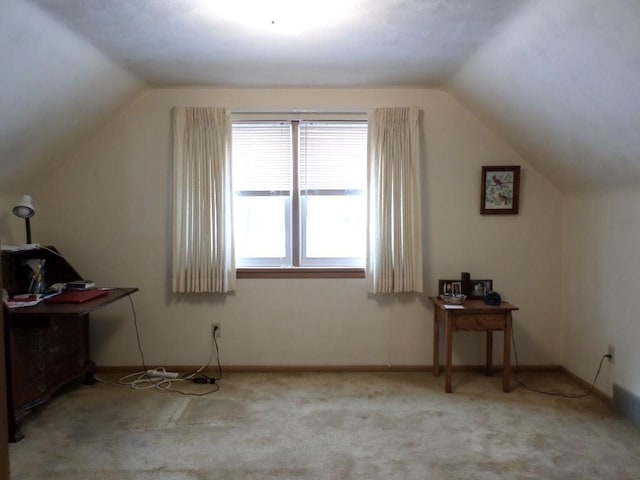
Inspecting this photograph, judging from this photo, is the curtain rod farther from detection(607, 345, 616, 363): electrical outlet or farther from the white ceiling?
detection(607, 345, 616, 363): electrical outlet

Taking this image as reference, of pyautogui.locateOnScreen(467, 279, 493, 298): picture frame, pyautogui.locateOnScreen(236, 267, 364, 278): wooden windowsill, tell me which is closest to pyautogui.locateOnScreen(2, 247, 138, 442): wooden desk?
pyautogui.locateOnScreen(236, 267, 364, 278): wooden windowsill

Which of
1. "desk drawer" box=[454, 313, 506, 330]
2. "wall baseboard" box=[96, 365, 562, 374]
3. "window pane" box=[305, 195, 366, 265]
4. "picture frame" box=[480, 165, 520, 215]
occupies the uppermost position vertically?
"picture frame" box=[480, 165, 520, 215]

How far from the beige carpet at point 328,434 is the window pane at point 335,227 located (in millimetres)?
1063

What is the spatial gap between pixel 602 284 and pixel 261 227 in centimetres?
264

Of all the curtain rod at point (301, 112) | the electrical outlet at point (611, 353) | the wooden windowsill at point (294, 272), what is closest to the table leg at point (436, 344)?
the wooden windowsill at point (294, 272)

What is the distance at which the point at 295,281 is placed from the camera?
145 inches

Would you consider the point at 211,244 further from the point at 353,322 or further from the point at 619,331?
the point at 619,331

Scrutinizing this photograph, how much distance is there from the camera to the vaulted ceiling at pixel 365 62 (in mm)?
2188

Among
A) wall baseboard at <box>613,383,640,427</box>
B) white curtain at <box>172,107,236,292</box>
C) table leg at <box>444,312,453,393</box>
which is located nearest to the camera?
wall baseboard at <box>613,383,640,427</box>

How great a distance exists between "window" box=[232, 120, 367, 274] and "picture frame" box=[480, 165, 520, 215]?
3.29ft

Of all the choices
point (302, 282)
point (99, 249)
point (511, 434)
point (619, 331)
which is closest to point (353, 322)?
point (302, 282)

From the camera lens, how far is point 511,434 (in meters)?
2.64

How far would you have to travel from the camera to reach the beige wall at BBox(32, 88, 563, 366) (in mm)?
3629

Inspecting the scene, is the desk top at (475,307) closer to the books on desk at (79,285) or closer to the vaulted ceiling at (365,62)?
the vaulted ceiling at (365,62)
